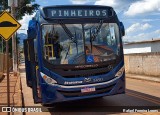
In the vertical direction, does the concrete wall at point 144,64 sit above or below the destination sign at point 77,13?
below

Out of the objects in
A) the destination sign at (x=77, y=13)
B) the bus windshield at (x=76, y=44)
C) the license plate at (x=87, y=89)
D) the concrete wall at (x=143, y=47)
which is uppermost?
the destination sign at (x=77, y=13)

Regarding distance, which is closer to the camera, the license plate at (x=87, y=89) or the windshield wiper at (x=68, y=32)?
the license plate at (x=87, y=89)

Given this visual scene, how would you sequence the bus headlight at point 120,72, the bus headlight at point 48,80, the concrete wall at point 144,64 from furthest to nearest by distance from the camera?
1. the concrete wall at point 144,64
2. the bus headlight at point 120,72
3. the bus headlight at point 48,80

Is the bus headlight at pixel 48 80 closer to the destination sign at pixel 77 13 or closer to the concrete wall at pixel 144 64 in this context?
the destination sign at pixel 77 13

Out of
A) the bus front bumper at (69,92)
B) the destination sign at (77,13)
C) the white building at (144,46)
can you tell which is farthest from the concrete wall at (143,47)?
the bus front bumper at (69,92)

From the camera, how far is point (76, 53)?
10320mm

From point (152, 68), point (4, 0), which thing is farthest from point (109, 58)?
point (4, 0)

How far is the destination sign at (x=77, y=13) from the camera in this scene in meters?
10.5

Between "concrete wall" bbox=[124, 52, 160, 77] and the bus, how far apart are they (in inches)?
574

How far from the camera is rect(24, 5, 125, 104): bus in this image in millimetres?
10148

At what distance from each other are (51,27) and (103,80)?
221 cm

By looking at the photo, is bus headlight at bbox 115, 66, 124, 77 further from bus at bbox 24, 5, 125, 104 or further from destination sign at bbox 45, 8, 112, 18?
destination sign at bbox 45, 8, 112, 18

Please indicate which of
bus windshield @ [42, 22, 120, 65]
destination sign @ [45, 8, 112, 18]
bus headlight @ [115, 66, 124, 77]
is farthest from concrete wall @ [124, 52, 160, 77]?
bus windshield @ [42, 22, 120, 65]

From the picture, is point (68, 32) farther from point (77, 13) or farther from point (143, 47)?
point (143, 47)
